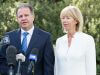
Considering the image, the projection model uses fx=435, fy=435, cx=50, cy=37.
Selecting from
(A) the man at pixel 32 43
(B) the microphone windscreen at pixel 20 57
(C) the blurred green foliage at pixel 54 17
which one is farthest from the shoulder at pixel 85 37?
(C) the blurred green foliage at pixel 54 17

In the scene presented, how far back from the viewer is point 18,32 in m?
5.32

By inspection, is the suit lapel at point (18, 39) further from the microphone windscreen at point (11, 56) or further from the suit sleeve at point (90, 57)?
the suit sleeve at point (90, 57)

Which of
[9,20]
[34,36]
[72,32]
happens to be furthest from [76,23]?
[9,20]

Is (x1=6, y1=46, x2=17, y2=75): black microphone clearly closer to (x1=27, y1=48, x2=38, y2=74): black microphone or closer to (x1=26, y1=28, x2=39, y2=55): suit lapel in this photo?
(x1=27, y1=48, x2=38, y2=74): black microphone

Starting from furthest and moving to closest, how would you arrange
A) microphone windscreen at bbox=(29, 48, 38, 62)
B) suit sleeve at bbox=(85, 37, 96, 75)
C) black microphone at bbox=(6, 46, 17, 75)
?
suit sleeve at bbox=(85, 37, 96, 75)
microphone windscreen at bbox=(29, 48, 38, 62)
black microphone at bbox=(6, 46, 17, 75)

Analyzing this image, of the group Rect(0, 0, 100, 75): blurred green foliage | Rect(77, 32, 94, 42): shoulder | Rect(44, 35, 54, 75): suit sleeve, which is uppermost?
Rect(77, 32, 94, 42): shoulder

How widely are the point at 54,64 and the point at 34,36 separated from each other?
16.5 inches

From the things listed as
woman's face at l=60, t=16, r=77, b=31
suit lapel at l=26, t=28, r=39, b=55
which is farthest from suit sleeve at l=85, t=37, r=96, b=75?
suit lapel at l=26, t=28, r=39, b=55

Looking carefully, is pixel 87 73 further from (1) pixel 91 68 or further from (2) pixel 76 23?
(2) pixel 76 23

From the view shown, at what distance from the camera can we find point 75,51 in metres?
5.16

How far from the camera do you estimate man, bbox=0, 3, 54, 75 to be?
16.8ft

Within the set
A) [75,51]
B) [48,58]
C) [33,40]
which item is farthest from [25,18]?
[75,51]

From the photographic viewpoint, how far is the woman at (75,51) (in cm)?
511

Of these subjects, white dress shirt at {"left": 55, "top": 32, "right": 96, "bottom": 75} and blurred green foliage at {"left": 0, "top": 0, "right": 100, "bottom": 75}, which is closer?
white dress shirt at {"left": 55, "top": 32, "right": 96, "bottom": 75}
